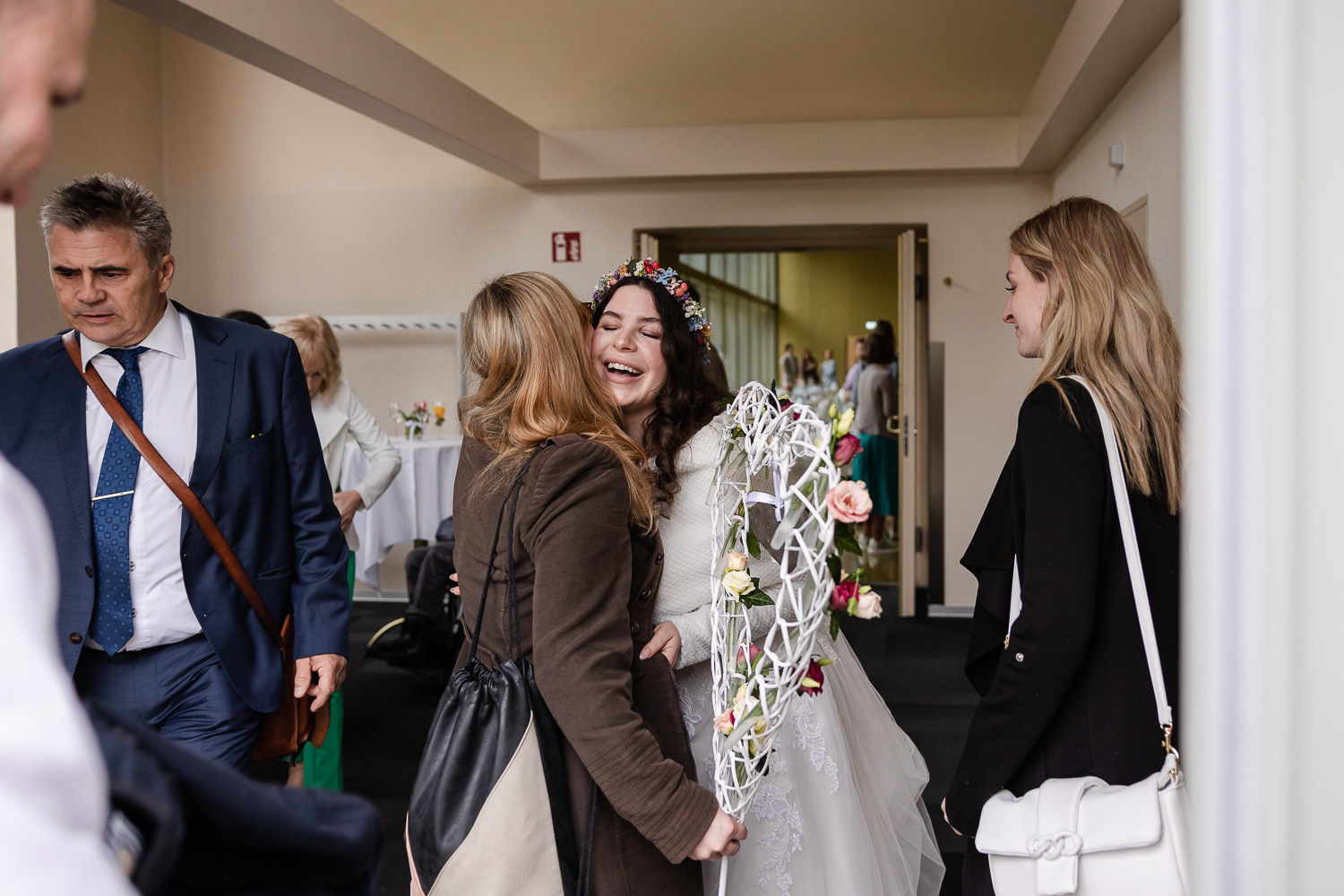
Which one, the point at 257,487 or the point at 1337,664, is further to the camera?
the point at 257,487

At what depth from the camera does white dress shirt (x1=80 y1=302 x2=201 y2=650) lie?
1705 millimetres

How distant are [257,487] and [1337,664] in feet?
5.69

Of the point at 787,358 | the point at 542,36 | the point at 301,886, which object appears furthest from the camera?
the point at 787,358

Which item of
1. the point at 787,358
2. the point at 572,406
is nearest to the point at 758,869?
the point at 572,406

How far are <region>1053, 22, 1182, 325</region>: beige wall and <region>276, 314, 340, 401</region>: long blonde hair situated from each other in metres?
2.86

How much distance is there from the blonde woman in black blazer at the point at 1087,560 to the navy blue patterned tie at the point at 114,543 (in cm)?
141

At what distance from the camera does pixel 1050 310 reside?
1.58m

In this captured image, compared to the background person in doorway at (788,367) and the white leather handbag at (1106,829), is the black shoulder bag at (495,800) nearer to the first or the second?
the white leather handbag at (1106,829)

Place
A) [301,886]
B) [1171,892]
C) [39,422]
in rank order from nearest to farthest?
[301,886] < [1171,892] < [39,422]

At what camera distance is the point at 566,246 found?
19.6 ft

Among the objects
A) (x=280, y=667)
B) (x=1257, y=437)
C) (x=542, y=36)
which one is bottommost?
(x=280, y=667)

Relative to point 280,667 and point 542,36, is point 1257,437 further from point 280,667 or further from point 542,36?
→ point 542,36

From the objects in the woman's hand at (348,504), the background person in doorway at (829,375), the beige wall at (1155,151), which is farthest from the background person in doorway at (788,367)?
the woman's hand at (348,504)

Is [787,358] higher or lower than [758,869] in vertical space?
higher
